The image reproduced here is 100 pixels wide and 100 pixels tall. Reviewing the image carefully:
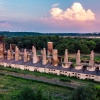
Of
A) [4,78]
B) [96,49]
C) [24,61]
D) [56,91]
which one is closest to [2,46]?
[24,61]

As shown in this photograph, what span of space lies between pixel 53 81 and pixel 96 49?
155 ft

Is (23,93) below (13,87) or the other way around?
the other way around

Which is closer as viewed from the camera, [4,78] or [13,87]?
[13,87]

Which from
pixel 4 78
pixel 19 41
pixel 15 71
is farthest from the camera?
pixel 19 41

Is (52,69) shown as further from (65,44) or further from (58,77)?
(65,44)

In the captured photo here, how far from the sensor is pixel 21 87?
32.2m

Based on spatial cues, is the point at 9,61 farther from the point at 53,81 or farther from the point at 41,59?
the point at 53,81

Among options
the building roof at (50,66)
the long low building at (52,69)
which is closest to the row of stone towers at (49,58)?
the building roof at (50,66)

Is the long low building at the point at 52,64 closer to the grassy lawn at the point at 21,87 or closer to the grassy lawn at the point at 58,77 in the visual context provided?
the grassy lawn at the point at 58,77

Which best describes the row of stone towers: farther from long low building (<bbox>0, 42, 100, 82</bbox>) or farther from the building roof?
the building roof

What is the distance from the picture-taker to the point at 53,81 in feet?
118

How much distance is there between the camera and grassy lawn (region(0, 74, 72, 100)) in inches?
1121

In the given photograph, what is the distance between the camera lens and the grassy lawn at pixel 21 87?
28462 millimetres

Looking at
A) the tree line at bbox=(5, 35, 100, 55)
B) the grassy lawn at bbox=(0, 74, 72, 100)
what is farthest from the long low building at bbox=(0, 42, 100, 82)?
the tree line at bbox=(5, 35, 100, 55)
